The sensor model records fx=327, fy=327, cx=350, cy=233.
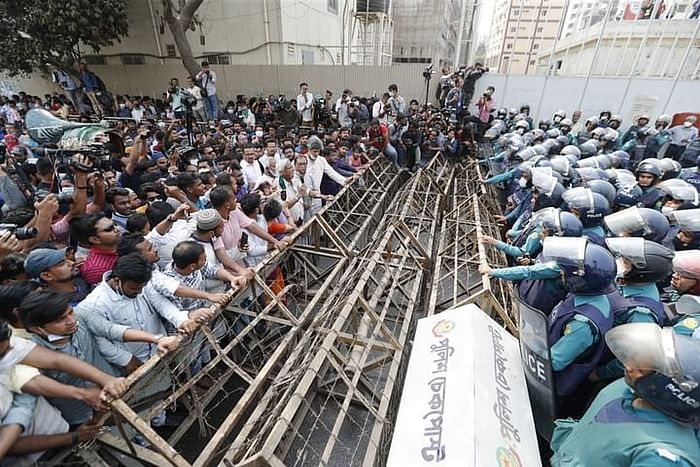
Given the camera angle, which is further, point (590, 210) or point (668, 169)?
point (668, 169)

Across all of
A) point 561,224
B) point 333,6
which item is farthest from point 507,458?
point 333,6

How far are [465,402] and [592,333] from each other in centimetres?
95

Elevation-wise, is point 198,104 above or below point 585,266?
above

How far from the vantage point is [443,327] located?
7.59ft

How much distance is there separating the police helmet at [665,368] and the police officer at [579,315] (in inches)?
26.0

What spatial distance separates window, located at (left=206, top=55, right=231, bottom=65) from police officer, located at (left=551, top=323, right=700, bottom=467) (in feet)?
69.8

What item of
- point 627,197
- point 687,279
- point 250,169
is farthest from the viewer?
point 250,169

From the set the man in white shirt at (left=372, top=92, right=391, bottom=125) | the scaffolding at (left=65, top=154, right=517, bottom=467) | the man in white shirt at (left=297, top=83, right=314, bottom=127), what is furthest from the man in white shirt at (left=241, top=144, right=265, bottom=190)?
Result: the man in white shirt at (left=297, top=83, right=314, bottom=127)

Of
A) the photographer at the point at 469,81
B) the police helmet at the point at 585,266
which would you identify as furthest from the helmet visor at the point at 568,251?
the photographer at the point at 469,81

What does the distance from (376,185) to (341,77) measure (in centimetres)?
1072

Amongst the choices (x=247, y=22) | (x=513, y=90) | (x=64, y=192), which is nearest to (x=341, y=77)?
(x=247, y=22)

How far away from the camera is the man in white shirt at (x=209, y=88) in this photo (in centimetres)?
→ 1150

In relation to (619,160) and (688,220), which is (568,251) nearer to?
(688,220)

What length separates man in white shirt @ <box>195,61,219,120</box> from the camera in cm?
1150
